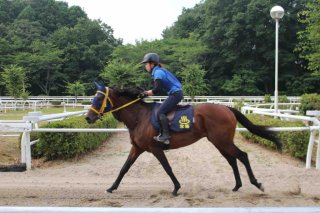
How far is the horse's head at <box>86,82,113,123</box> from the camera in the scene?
587 cm

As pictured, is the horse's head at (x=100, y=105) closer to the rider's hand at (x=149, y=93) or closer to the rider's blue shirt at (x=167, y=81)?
the rider's hand at (x=149, y=93)

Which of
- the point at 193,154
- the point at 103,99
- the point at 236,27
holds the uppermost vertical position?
the point at 236,27

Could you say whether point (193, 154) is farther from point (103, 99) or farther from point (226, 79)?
point (226, 79)

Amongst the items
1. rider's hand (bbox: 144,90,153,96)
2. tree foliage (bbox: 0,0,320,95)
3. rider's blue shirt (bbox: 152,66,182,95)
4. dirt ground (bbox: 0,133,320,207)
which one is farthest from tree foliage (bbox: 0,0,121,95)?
rider's blue shirt (bbox: 152,66,182,95)

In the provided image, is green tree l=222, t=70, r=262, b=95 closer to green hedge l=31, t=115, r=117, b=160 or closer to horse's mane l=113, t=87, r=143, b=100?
green hedge l=31, t=115, r=117, b=160

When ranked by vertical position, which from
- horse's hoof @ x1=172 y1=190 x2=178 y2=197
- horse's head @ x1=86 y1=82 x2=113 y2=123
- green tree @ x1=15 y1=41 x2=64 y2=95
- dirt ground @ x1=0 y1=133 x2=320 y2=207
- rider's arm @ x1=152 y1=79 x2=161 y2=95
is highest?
green tree @ x1=15 y1=41 x2=64 y2=95

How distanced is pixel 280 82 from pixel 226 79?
7014mm

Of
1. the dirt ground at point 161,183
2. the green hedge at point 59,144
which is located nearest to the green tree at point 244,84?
the dirt ground at point 161,183

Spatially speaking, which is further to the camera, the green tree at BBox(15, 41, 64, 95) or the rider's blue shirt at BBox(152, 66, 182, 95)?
the green tree at BBox(15, 41, 64, 95)

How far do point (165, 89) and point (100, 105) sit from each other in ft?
3.71

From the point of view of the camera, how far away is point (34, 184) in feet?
20.6

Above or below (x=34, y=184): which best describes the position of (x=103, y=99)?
above

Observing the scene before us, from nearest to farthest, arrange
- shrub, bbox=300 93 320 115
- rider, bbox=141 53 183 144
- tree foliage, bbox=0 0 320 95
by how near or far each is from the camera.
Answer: rider, bbox=141 53 183 144, shrub, bbox=300 93 320 115, tree foliage, bbox=0 0 320 95

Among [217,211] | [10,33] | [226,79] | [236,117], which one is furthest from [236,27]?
[217,211]
